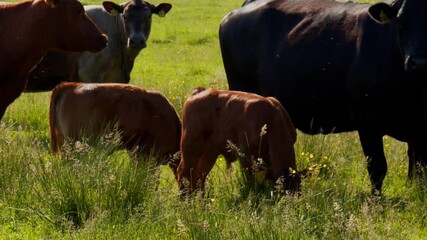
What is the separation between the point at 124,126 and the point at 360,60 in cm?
209

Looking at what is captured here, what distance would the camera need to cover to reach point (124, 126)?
7.69 m

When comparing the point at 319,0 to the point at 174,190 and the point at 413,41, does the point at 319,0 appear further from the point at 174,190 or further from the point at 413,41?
the point at 174,190

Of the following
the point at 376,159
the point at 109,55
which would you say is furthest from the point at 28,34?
the point at 109,55

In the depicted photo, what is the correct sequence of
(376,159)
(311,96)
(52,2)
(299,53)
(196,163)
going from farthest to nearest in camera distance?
(299,53) → (311,96) → (52,2) → (376,159) → (196,163)

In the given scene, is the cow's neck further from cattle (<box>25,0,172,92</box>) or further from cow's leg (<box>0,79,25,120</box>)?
cattle (<box>25,0,172,92</box>)

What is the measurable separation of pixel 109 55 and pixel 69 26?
3.59 m

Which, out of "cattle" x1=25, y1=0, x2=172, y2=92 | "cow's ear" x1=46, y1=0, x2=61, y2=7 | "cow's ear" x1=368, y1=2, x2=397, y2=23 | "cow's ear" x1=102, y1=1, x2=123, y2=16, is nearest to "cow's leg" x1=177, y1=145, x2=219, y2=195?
"cow's ear" x1=368, y1=2, x2=397, y2=23

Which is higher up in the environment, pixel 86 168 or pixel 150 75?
pixel 86 168

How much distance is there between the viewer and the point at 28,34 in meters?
7.89

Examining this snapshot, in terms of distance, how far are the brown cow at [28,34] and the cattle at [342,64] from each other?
186cm

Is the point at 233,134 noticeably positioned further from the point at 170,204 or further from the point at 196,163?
the point at 170,204

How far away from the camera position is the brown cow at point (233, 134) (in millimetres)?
6367

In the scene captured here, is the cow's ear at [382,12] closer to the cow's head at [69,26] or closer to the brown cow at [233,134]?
the brown cow at [233,134]

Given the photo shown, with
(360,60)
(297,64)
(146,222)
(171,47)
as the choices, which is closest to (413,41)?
(360,60)
